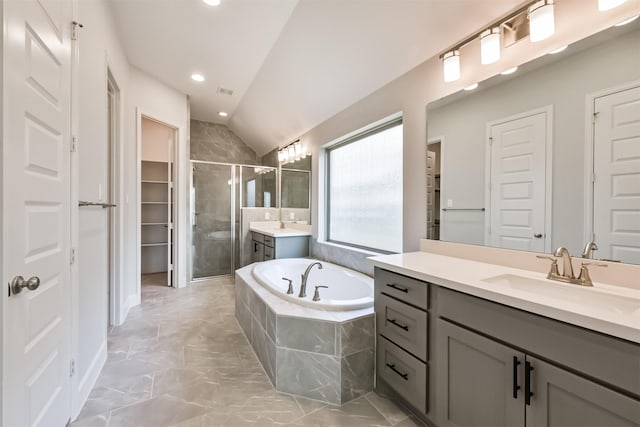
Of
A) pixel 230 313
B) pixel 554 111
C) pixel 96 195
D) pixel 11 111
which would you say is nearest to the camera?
pixel 11 111

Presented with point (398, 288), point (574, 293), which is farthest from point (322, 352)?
point (574, 293)

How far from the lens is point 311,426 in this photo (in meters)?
1.46

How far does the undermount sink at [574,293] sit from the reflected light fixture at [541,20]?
3.88ft

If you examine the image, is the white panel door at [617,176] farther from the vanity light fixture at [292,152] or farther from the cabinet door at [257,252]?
the cabinet door at [257,252]

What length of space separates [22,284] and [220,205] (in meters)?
3.80

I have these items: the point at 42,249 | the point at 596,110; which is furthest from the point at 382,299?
the point at 42,249

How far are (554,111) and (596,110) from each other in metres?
0.16

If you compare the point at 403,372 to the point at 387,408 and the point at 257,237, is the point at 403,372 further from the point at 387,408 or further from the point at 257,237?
the point at 257,237

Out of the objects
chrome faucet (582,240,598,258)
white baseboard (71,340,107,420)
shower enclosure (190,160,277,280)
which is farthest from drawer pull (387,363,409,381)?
shower enclosure (190,160,277,280)

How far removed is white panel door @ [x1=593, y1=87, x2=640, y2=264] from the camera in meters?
1.14

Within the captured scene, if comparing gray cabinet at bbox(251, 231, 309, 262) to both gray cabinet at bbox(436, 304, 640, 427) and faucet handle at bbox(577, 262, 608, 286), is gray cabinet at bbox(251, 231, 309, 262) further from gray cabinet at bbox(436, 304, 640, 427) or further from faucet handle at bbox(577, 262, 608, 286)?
faucet handle at bbox(577, 262, 608, 286)

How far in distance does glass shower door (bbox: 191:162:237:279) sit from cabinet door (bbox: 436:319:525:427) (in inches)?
159

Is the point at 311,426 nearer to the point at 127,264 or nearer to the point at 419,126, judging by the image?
the point at 419,126

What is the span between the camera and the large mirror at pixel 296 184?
3.88m
